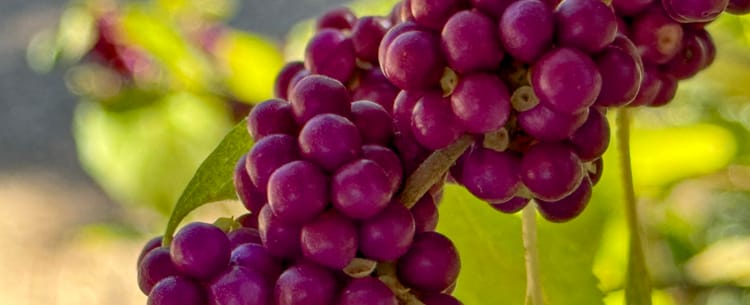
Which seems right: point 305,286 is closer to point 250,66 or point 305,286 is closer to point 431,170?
point 431,170

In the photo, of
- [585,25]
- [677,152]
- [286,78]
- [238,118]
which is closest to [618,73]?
[585,25]

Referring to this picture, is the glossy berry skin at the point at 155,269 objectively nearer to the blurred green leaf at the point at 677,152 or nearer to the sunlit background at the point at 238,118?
the sunlit background at the point at 238,118

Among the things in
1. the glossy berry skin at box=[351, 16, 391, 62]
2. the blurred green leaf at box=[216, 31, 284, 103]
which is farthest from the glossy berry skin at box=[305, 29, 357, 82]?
the blurred green leaf at box=[216, 31, 284, 103]

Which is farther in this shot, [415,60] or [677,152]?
[677,152]

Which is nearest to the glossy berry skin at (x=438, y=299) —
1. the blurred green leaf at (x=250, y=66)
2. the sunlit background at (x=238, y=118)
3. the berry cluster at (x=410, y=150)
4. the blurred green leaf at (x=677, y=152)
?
the berry cluster at (x=410, y=150)

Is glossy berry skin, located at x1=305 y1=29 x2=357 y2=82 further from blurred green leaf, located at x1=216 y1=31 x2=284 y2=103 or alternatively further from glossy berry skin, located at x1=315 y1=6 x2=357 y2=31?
blurred green leaf, located at x1=216 y1=31 x2=284 y2=103

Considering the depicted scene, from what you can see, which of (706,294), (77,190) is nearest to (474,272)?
(706,294)
